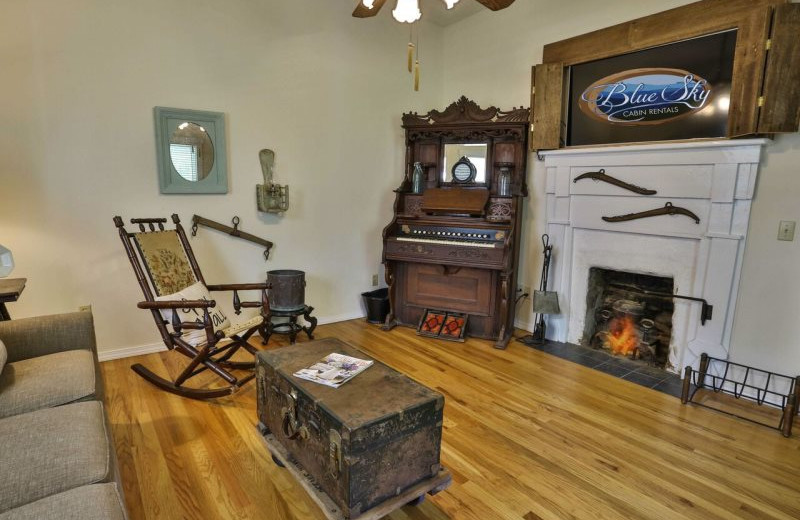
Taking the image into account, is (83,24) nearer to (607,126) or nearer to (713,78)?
(607,126)

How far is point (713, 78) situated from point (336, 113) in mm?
2802

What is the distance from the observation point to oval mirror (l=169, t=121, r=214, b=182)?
3.21m

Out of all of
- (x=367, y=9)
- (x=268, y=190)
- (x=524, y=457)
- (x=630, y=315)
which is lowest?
(x=524, y=457)

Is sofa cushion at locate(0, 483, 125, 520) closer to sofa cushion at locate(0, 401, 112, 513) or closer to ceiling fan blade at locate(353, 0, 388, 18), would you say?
sofa cushion at locate(0, 401, 112, 513)

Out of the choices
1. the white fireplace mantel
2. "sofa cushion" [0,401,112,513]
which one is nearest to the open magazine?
"sofa cushion" [0,401,112,513]

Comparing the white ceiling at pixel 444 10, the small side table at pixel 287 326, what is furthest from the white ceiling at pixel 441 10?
the small side table at pixel 287 326

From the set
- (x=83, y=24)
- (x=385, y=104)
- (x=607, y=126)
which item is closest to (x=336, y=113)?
(x=385, y=104)

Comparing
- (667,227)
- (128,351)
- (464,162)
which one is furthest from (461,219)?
(128,351)

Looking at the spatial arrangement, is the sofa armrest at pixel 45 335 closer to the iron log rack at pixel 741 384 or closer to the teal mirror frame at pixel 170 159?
the teal mirror frame at pixel 170 159

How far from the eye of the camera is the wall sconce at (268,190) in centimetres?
358

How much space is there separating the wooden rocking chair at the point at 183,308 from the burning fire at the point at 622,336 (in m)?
2.66

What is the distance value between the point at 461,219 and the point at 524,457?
81.4 inches

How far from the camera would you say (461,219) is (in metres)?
3.72

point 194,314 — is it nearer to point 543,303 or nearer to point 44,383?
point 44,383
